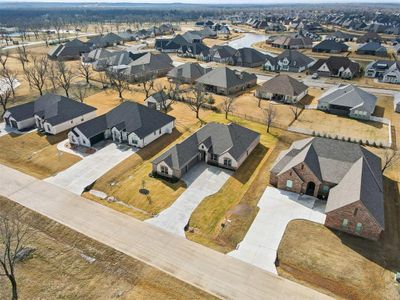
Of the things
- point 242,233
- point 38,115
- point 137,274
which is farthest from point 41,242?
point 38,115

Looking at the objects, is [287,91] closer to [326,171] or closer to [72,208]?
[326,171]

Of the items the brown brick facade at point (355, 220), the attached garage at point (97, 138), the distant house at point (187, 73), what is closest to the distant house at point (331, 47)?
the distant house at point (187, 73)

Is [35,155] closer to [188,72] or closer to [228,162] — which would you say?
[228,162]

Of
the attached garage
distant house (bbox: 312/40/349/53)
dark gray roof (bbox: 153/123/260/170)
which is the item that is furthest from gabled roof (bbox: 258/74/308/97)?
distant house (bbox: 312/40/349/53)

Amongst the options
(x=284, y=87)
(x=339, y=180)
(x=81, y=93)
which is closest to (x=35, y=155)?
(x=81, y=93)

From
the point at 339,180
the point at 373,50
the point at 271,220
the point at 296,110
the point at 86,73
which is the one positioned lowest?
the point at 373,50

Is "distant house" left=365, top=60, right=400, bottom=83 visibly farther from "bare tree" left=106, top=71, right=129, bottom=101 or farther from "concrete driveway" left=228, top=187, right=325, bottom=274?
"bare tree" left=106, top=71, right=129, bottom=101

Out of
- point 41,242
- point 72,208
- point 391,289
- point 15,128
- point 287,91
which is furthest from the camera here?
point 287,91
